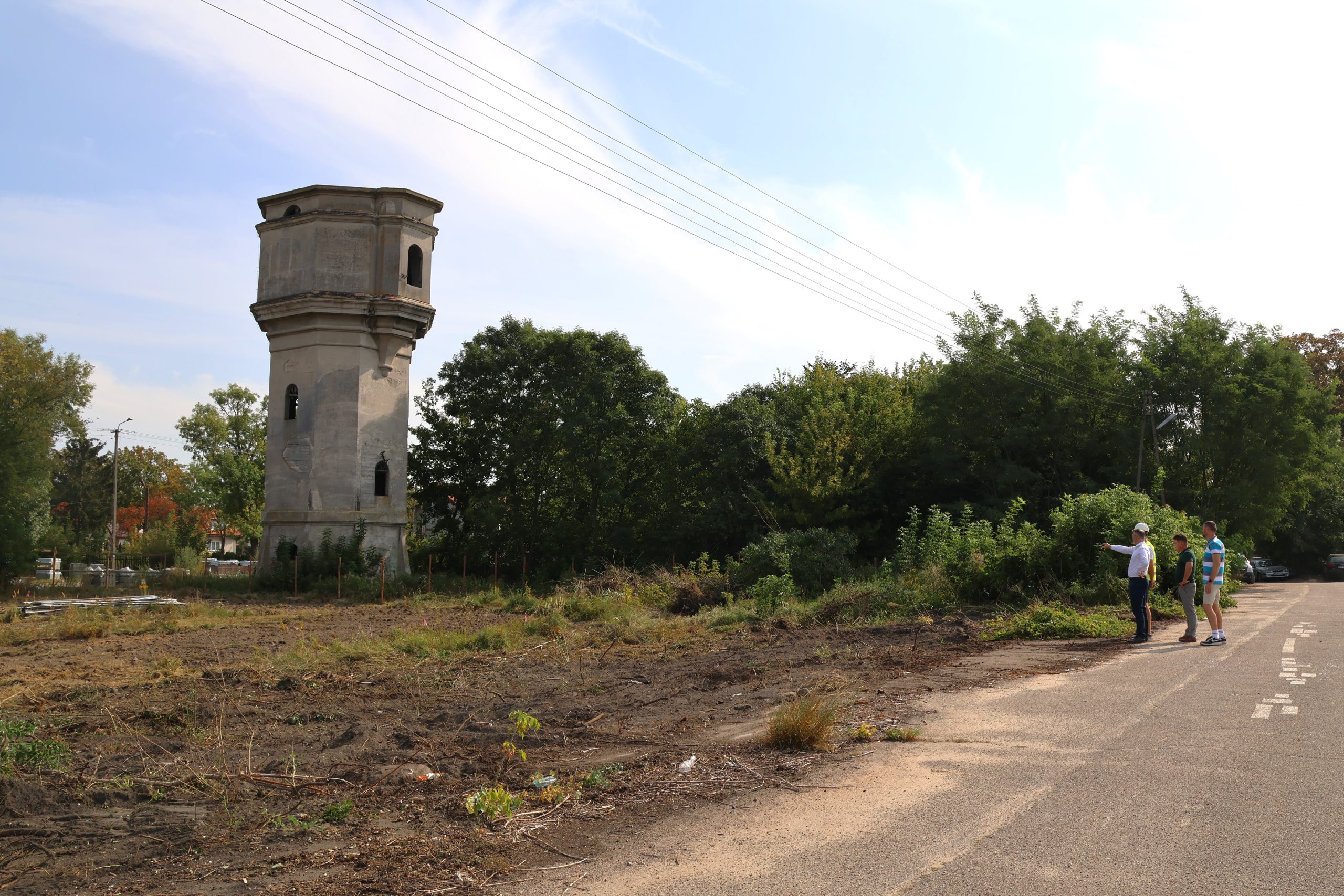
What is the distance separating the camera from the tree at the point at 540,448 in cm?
3900

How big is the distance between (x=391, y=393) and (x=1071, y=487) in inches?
983

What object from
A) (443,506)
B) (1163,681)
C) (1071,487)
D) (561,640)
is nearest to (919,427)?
(1071,487)

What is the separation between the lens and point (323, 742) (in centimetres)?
851

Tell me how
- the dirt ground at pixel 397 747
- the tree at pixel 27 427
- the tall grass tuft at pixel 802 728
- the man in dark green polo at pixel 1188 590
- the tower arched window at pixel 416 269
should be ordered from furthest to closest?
the tower arched window at pixel 416 269
the tree at pixel 27 427
the man in dark green polo at pixel 1188 590
the tall grass tuft at pixel 802 728
the dirt ground at pixel 397 747

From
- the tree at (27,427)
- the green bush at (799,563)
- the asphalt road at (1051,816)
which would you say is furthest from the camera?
the tree at (27,427)

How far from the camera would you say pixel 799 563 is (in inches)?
1048

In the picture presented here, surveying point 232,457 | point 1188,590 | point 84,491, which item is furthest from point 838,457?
point 84,491

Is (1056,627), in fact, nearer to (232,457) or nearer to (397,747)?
(397,747)

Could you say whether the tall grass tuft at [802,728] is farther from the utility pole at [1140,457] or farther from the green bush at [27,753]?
the utility pole at [1140,457]

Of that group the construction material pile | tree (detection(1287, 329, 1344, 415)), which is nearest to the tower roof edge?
the construction material pile

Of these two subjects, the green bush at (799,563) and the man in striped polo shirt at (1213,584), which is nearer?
the man in striped polo shirt at (1213,584)

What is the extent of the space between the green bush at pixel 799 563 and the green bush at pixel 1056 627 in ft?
31.4

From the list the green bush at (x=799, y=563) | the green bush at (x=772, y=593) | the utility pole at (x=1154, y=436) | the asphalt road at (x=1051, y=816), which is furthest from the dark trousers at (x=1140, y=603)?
the utility pole at (x=1154, y=436)

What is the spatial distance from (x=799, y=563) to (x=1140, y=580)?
1284 cm
